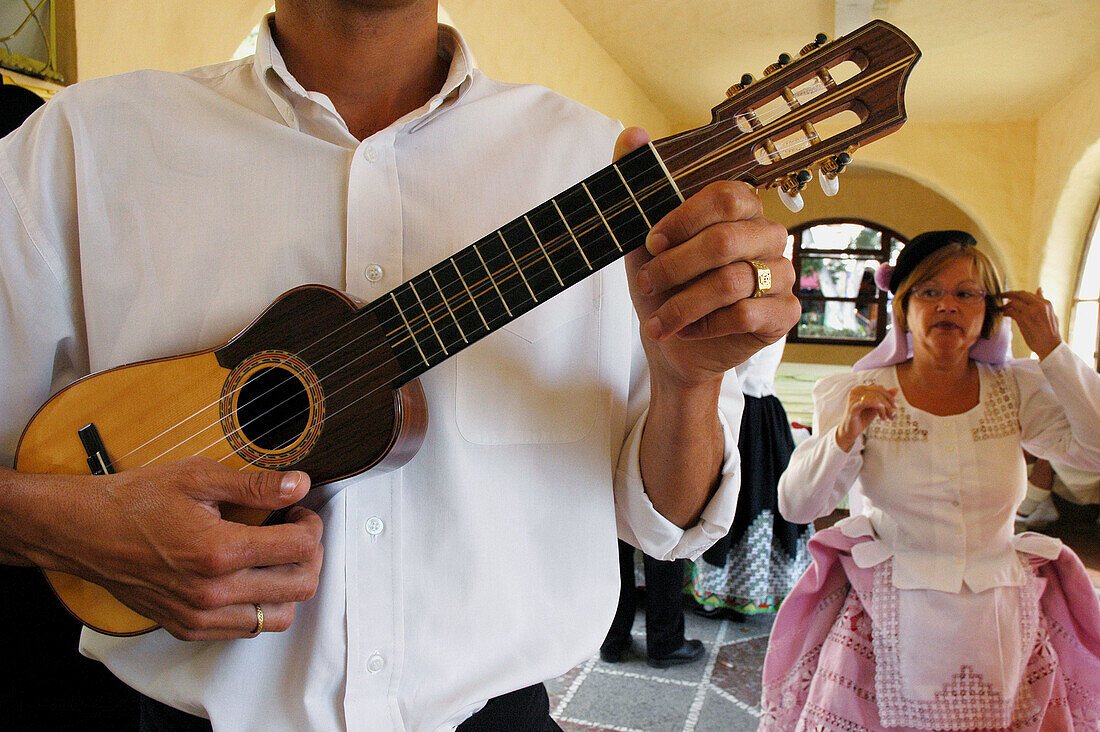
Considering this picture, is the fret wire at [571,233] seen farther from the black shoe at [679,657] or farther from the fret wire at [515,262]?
the black shoe at [679,657]

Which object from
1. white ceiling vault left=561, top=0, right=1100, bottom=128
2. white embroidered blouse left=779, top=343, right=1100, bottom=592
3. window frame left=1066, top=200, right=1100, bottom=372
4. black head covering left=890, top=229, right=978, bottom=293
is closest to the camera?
white embroidered blouse left=779, top=343, right=1100, bottom=592

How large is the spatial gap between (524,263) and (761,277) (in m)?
0.24

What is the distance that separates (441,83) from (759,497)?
11.5 ft

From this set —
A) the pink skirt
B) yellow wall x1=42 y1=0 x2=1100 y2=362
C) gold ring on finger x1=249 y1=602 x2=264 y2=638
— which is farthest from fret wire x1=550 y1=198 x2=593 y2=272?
yellow wall x1=42 y1=0 x2=1100 y2=362

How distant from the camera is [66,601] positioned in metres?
0.86

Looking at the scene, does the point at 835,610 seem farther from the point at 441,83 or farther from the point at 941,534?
the point at 441,83

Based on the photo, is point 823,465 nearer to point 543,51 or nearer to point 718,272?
point 718,272

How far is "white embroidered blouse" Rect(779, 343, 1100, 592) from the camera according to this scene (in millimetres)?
2004

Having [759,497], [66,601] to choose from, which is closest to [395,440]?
→ [66,601]

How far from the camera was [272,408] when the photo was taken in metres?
0.86

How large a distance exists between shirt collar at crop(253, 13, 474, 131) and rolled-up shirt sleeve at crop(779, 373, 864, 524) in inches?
61.8

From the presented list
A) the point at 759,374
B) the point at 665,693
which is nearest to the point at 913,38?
the point at 759,374

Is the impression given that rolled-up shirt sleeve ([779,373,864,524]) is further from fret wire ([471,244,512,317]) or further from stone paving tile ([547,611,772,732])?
fret wire ([471,244,512,317])

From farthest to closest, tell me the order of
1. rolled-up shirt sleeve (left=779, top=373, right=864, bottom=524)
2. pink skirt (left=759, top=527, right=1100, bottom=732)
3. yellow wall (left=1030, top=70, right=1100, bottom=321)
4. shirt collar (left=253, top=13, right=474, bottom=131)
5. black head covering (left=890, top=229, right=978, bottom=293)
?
yellow wall (left=1030, top=70, right=1100, bottom=321)
black head covering (left=890, top=229, right=978, bottom=293)
rolled-up shirt sleeve (left=779, top=373, right=864, bottom=524)
pink skirt (left=759, top=527, right=1100, bottom=732)
shirt collar (left=253, top=13, right=474, bottom=131)
